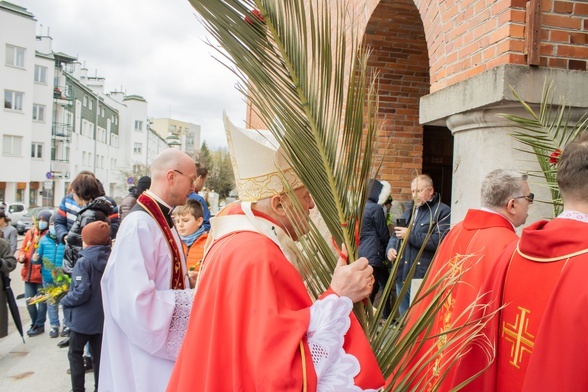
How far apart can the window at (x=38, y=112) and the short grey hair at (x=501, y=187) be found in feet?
138

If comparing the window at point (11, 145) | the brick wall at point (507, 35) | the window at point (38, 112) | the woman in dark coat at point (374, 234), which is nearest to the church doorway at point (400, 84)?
the woman in dark coat at point (374, 234)

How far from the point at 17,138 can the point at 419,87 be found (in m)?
38.1

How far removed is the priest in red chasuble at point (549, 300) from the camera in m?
1.79

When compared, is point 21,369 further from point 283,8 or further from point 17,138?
point 17,138

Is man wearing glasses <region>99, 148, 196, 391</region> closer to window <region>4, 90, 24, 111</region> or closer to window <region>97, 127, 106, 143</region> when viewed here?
window <region>4, 90, 24, 111</region>

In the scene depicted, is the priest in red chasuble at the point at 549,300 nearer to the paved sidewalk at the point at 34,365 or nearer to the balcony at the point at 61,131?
the paved sidewalk at the point at 34,365

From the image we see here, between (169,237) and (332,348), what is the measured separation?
72.2 inches

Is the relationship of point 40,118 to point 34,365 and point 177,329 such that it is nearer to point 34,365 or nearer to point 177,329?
point 34,365

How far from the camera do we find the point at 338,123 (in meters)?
1.76

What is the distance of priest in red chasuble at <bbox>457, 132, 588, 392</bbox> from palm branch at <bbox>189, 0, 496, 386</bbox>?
45cm

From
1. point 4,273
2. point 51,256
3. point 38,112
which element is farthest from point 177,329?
point 38,112

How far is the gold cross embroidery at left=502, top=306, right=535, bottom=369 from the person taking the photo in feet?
7.21

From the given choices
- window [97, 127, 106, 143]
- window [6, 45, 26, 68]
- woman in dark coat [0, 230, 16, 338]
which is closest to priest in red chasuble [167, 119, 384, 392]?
woman in dark coat [0, 230, 16, 338]

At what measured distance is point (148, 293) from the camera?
2.87 metres
